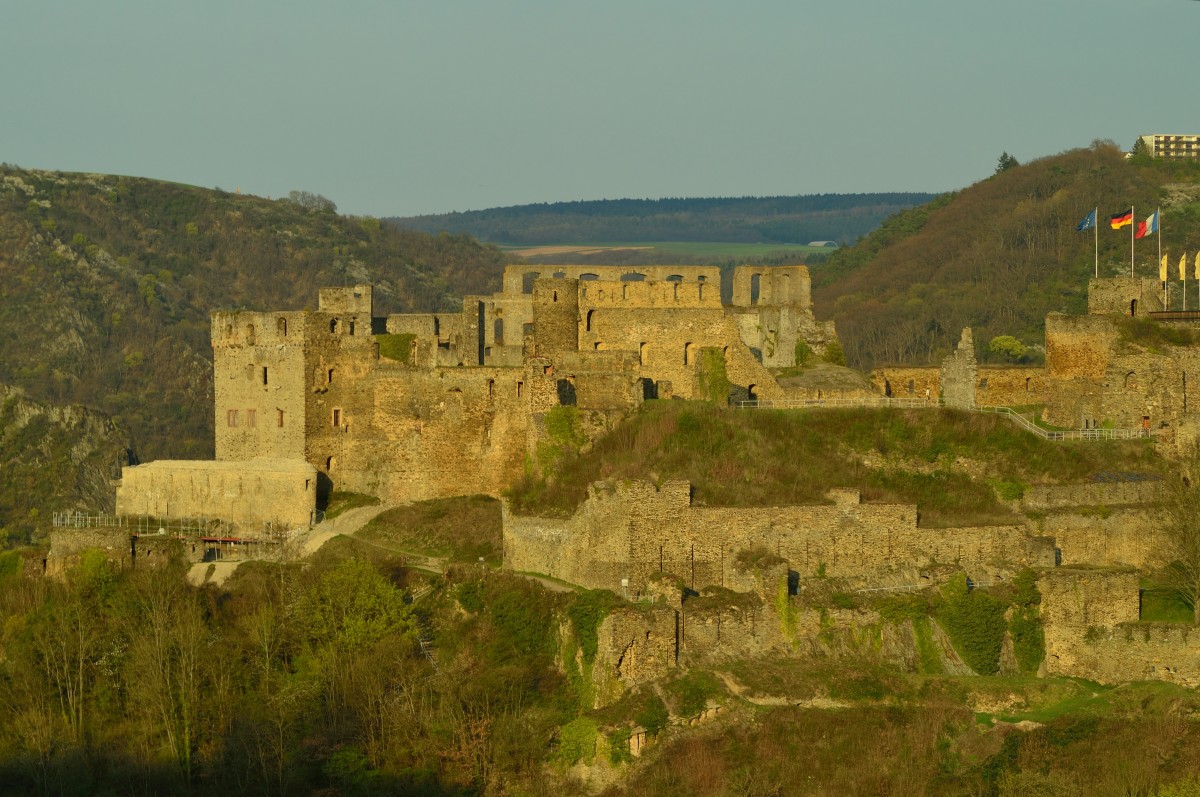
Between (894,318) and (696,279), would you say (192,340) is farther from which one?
(696,279)

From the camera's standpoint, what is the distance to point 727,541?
47906 millimetres

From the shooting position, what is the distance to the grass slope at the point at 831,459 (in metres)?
49.5

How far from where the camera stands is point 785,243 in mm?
192750

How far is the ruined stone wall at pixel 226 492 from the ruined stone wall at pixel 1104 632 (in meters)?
19.3

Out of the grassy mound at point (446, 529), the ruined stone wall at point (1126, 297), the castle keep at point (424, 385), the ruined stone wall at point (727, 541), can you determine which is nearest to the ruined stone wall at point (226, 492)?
the castle keep at point (424, 385)

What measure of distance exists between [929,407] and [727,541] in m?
9.79

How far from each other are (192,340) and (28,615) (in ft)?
260

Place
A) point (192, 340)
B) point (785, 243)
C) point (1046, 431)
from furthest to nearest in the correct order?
point (785, 243) < point (192, 340) < point (1046, 431)

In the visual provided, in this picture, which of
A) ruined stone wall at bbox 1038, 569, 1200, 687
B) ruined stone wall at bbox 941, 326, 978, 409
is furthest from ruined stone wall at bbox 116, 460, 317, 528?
ruined stone wall at bbox 1038, 569, 1200, 687

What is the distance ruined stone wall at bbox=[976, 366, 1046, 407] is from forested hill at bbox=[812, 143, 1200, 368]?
29.5 m

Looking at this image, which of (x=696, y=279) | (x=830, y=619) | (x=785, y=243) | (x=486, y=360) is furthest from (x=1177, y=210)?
(x=785, y=243)

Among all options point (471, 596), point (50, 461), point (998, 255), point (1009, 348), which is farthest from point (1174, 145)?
point (471, 596)

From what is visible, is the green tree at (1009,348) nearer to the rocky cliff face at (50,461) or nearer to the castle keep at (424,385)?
the castle keep at (424,385)

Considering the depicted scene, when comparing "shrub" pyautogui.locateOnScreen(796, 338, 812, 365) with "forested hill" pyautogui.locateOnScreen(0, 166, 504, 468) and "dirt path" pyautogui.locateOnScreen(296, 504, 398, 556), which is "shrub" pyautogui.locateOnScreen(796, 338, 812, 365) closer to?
"dirt path" pyautogui.locateOnScreen(296, 504, 398, 556)
